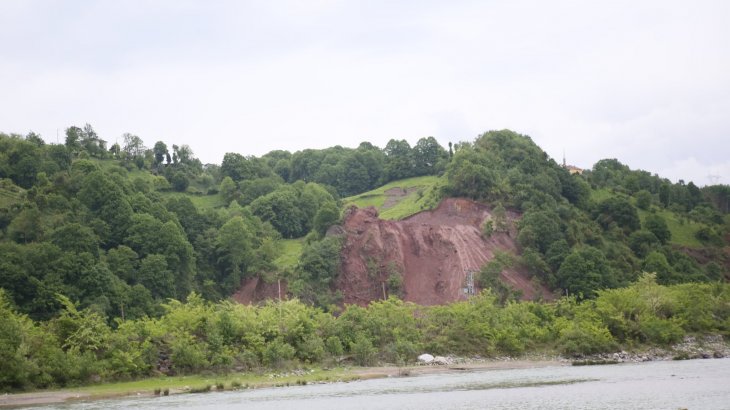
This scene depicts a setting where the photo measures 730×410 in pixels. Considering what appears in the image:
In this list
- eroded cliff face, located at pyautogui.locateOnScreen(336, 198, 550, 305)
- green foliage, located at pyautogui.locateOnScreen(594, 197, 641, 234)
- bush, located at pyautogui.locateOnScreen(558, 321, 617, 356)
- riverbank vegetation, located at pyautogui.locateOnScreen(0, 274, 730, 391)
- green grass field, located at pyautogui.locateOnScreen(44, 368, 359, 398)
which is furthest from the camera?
green foliage, located at pyautogui.locateOnScreen(594, 197, 641, 234)

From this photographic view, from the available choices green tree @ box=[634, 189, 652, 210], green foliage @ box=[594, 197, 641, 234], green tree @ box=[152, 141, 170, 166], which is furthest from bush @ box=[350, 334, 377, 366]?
green tree @ box=[152, 141, 170, 166]

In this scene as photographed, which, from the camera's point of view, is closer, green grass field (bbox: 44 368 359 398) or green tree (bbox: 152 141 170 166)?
green grass field (bbox: 44 368 359 398)

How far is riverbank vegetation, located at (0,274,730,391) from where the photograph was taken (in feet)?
209

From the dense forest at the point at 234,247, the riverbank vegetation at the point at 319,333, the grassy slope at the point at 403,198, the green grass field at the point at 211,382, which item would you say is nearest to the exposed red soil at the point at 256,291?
the dense forest at the point at 234,247

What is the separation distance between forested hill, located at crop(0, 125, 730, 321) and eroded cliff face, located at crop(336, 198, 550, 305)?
A: 254 centimetres

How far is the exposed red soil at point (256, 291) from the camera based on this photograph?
4769 inches

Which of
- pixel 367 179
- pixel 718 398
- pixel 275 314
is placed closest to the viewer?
pixel 718 398

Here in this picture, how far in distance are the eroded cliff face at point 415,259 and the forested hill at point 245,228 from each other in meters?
2.54

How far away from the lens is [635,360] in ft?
266

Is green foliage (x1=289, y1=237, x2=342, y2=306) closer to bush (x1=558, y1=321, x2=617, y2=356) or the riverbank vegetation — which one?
the riverbank vegetation

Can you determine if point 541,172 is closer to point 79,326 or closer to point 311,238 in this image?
point 311,238

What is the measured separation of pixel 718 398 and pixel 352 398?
21.7 meters

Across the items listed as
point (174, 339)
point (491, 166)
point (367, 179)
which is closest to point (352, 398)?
point (174, 339)

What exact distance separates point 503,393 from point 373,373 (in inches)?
751
